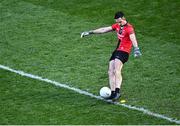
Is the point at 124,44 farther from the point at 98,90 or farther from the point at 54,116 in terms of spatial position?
the point at 54,116

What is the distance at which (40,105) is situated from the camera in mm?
14906

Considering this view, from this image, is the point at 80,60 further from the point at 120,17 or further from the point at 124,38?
the point at 120,17

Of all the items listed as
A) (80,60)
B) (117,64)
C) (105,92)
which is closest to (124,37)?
(117,64)

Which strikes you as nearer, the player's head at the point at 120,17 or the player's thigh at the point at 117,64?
the player's thigh at the point at 117,64

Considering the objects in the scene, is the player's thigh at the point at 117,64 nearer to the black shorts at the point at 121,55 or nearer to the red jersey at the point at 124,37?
the black shorts at the point at 121,55

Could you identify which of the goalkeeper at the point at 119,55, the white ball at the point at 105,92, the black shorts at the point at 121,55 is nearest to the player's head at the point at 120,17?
the goalkeeper at the point at 119,55

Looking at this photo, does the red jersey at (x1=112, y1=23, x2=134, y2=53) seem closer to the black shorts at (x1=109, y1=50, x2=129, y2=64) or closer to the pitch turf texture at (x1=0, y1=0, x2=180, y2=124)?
the black shorts at (x1=109, y1=50, x2=129, y2=64)

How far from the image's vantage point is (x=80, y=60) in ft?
59.1

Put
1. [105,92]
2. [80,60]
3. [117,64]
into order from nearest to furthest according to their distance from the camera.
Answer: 1. [117,64]
2. [105,92]
3. [80,60]

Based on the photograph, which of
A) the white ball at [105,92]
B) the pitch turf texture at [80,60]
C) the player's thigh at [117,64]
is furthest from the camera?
the white ball at [105,92]

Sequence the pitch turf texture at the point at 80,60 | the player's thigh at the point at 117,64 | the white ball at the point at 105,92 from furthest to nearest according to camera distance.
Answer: the white ball at the point at 105,92 → the player's thigh at the point at 117,64 → the pitch turf texture at the point at 80,60

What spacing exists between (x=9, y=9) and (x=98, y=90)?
7.74 meters

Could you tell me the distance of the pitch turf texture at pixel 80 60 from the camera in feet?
47.5

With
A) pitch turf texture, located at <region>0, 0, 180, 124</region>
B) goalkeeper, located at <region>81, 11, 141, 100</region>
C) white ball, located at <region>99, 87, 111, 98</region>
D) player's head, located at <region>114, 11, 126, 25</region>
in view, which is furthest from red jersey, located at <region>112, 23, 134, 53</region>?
pitch turf texture, located at <region>0, 0, 180, 124</region>
